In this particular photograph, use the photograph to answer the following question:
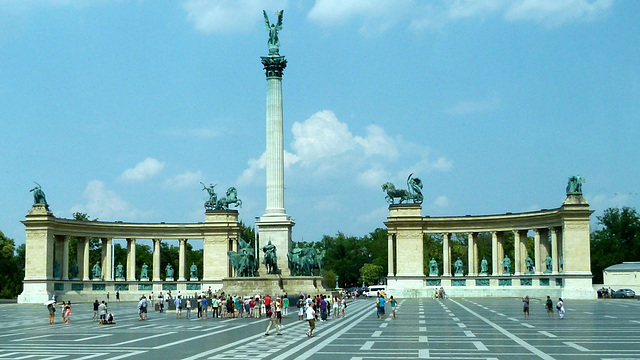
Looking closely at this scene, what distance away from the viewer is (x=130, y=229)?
361 ft

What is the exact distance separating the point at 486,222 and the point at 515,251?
528 cm

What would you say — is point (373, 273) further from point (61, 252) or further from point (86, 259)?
point (61, 252)

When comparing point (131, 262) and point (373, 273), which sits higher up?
point (131, 262)

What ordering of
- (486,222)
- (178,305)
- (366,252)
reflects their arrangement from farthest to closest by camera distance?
(366,252)
(486,222)
(178,305)

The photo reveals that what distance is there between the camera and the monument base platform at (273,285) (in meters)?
74.4

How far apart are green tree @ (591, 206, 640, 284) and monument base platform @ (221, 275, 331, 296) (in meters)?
65.4

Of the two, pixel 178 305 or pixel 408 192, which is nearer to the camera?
pixel 178 305

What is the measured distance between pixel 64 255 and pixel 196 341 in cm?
7170

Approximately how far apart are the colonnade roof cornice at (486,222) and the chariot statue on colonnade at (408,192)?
3.02 m

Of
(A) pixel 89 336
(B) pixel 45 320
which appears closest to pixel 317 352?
(A) pixel 89 336

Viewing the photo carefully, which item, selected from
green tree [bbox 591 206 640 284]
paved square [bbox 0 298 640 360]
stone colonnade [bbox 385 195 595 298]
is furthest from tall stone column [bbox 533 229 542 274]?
paved square [bbox 0 298 640 360]

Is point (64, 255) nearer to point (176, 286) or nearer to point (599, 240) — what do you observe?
point (176, 286)

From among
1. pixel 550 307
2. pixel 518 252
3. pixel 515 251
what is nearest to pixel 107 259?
pixel 515 251

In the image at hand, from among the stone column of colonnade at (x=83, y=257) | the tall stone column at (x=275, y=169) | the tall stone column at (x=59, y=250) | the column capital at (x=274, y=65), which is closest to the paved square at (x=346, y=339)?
the tall stone column at (x=275, y=169)
